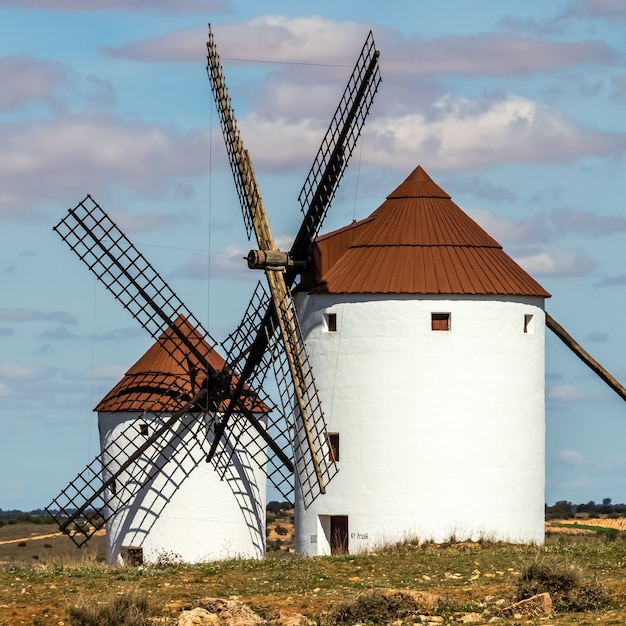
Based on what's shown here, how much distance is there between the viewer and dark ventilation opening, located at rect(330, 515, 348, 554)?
37438 millimetres

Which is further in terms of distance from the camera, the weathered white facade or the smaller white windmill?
the smaller white windmill

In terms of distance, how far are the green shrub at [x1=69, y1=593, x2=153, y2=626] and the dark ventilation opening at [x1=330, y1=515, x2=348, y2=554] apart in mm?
12140

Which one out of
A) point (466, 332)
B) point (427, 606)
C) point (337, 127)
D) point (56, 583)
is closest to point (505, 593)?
point (427, 606)

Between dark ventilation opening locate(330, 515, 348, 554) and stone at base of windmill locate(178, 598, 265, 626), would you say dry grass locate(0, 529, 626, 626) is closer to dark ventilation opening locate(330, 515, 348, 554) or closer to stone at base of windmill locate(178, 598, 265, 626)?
stone at base of windmill locate(178, 598, 265, 626)

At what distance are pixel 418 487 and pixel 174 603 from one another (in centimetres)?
986

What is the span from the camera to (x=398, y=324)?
36.7 metres

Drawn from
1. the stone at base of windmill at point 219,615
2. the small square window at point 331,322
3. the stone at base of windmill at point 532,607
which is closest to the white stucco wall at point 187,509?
the small square window at point 331,322

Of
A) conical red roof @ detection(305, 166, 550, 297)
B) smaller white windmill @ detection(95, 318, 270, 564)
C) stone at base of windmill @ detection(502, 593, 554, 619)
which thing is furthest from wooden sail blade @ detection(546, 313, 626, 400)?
stone at base of windmill @ detection(502, 593, 554, 619)

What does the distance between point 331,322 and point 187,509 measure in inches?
312

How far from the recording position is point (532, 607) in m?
25.5

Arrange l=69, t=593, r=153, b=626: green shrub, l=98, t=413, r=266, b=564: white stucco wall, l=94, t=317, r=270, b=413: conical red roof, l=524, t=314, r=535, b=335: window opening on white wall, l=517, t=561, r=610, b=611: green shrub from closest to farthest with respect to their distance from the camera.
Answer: l=69, t=593, r=153, b=626: green shrub
l=517, t=561, r=610, b=611: green shrub
l=524, t=314, r=535, b=335: window opening on white wall
l=98, t=413, r=266, b=564: white stucco wall
l=94, t=317, r=270, b=413: conical red roof

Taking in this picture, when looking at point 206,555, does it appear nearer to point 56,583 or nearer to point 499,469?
point 499,469

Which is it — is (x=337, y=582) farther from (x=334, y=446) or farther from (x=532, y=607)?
(x=334, y=446)

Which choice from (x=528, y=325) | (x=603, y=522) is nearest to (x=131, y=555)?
(x=528, y=325)
